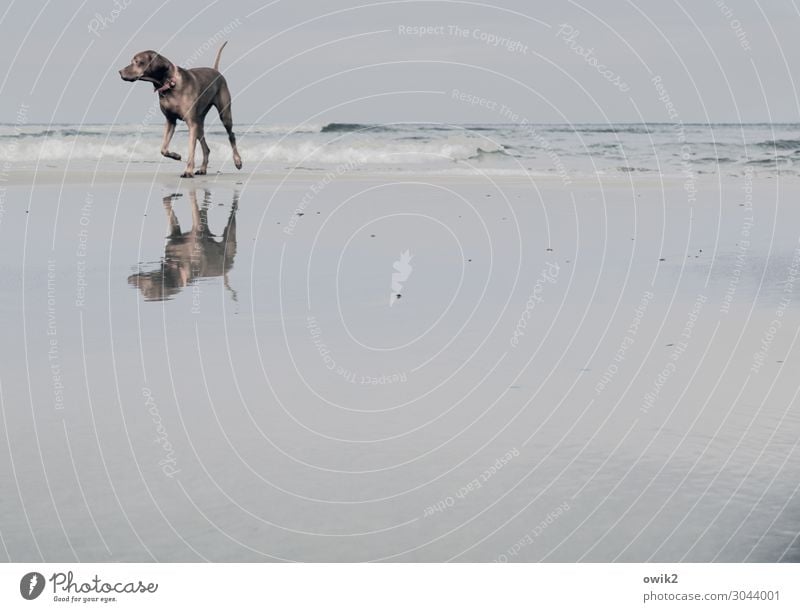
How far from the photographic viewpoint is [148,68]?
17.7 meters

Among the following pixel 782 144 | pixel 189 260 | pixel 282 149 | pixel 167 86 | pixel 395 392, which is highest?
pixel 782 144

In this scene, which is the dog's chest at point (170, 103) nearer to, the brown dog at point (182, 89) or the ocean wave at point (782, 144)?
the brown dog at point (182, 89)

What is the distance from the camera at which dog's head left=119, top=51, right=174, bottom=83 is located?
687 inches

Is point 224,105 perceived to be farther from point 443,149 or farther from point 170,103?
point 443,149

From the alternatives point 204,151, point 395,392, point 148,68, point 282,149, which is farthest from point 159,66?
point 282,149

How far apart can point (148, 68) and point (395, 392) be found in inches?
430

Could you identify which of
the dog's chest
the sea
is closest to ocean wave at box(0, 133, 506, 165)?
the sea

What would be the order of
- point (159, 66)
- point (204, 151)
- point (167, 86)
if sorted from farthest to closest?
point (204, 151), point (167, 86), point (159, 66)

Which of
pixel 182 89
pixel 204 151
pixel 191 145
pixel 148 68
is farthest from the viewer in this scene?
pixel 204 151

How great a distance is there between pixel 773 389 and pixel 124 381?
4721 millimetres

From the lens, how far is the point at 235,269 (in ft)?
41.7

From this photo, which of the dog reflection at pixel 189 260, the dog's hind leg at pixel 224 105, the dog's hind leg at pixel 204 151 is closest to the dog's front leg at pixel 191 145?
the dog's hind leg at pixel 204 151

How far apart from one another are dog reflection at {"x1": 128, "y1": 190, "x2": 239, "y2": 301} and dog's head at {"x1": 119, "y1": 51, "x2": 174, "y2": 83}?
8.31 ft
